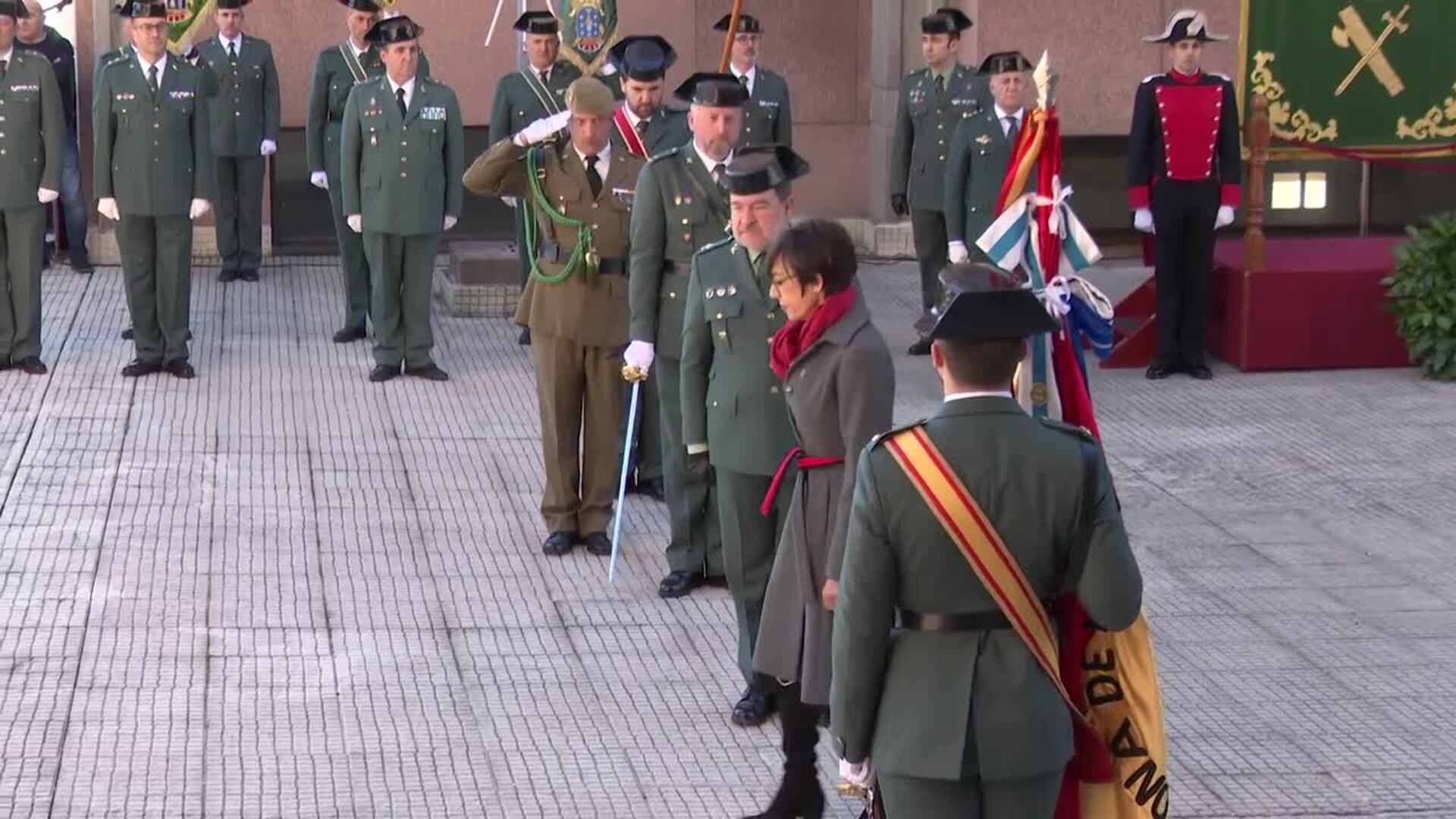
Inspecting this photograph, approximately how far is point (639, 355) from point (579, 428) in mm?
1143

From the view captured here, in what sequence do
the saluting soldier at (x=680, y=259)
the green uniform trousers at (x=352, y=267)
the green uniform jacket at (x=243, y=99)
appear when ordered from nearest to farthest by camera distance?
the saluting soldier at (x=680, y=259) < the green uniform trousers at (x=352, y=267) < the green uniform jacket at (x=243, y=99)

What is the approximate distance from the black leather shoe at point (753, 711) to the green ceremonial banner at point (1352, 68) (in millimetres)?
10168

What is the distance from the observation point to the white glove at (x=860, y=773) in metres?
4.52

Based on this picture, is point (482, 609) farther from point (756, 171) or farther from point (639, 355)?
point (756, 171)

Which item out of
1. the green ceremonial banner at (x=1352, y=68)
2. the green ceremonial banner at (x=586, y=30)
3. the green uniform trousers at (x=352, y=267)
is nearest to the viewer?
the green ceremonial banner at (x=586, y=30)

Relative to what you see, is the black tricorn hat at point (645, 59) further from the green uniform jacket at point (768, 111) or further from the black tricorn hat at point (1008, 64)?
the green uniform jacket at point (768, 111)

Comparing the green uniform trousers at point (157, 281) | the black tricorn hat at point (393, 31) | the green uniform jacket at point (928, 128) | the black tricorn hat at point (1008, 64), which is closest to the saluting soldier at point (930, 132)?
the green uniform jacket at point (928, 128)

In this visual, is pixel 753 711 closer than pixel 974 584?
No

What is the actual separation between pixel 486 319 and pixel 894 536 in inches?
412

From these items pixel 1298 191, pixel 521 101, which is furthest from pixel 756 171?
pixel 1298 191

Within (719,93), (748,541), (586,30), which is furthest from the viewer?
(586,30)

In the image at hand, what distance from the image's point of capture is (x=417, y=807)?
631 cm

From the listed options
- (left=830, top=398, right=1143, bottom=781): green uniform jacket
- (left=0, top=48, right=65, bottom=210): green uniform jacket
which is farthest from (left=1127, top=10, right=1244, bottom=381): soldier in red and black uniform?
(left=830, top=398, right=1143, bottom=781): green uniform jacket

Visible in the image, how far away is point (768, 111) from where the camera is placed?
13.5 m
